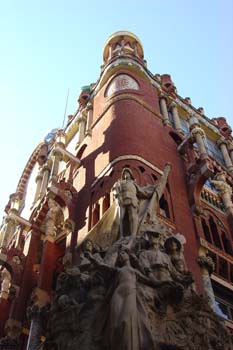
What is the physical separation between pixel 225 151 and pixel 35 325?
16.1 m

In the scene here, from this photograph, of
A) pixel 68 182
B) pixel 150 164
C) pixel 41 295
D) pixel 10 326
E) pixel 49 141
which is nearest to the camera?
pixel 41 295

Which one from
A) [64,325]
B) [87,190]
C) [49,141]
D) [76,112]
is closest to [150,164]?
[87,190]

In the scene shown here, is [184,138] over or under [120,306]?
over

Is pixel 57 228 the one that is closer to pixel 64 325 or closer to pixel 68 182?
pixel 68 182

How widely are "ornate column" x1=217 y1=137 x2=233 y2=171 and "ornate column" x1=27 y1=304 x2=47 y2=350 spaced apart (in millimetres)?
14032

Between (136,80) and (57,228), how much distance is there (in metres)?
7.61

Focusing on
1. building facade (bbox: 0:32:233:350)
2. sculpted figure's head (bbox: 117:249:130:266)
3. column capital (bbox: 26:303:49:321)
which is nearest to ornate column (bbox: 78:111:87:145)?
building facade (bbox: 0:32:233:350)

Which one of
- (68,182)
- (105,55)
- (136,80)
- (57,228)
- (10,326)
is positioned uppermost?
(105,55)

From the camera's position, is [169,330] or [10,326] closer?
[169,330]

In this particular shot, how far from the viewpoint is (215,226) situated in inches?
711

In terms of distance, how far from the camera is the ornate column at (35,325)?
40.1 feet

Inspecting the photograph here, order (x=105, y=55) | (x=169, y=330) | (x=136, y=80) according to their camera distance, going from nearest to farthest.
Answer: (x=169, y=330)
(x=136, y=80)
(x=105, y=55)

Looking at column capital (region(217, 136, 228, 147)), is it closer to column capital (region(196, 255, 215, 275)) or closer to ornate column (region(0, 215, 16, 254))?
ornate column (region(0, 215, 16, 254))

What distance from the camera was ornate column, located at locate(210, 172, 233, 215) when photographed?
19.8 metres
